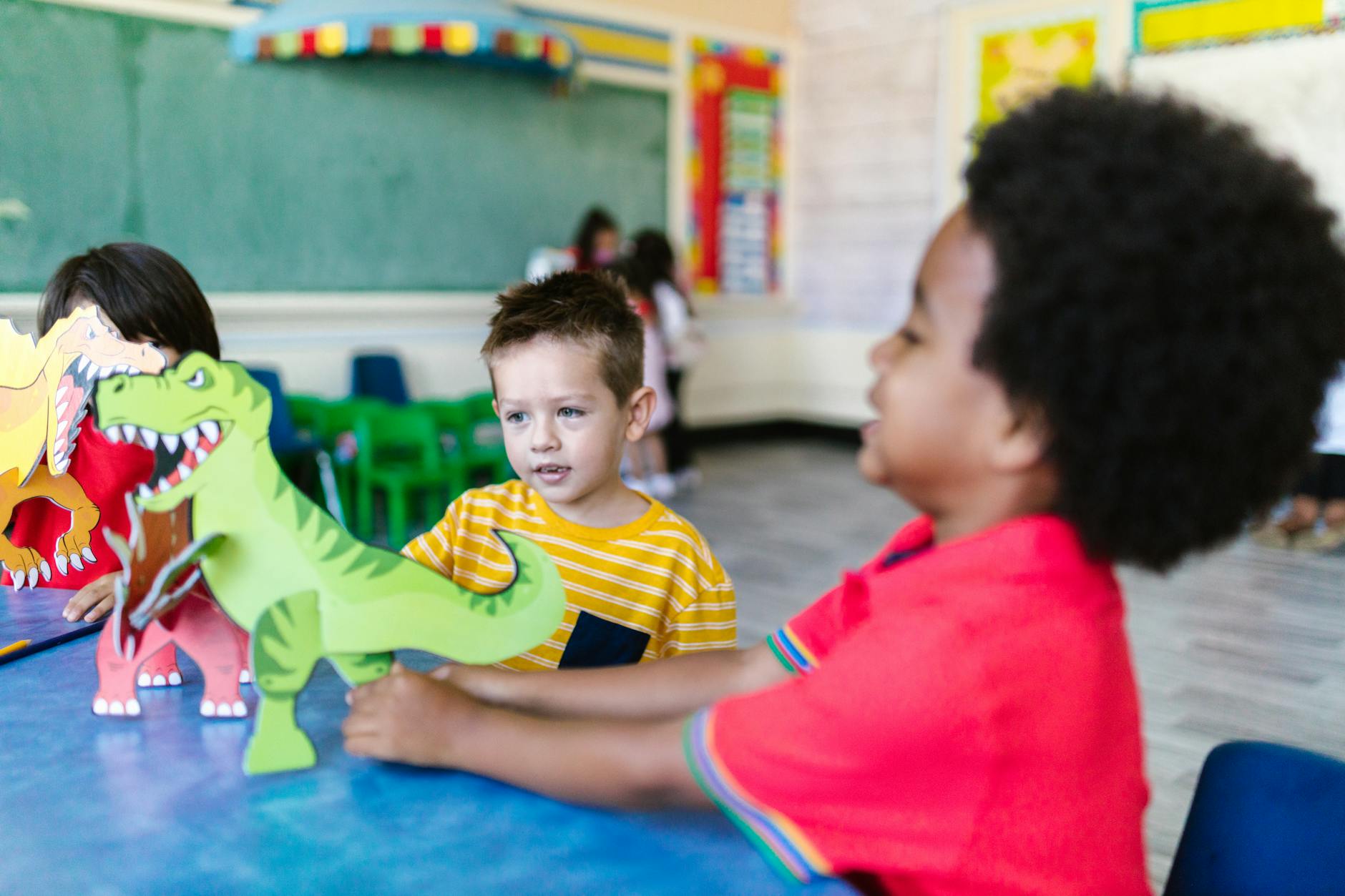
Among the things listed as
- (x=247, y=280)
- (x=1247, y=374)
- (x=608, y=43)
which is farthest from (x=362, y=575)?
(x=608, y=43)

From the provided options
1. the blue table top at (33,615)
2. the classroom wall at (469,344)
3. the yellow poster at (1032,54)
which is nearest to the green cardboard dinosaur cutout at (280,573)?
the blue table top at (33,615)

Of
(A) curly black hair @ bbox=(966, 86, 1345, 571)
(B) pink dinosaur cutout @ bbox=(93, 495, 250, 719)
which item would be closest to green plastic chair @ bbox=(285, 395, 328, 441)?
(B) pink dinosaur cutout @ bbox=(93, 495, 250, 719)

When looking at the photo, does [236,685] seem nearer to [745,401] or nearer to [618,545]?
[618,545]

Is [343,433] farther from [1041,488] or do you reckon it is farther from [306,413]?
[1041,488]

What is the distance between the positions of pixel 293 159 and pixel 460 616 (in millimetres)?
4466

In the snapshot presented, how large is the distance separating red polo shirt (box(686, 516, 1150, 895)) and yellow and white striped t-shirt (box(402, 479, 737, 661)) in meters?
0.54

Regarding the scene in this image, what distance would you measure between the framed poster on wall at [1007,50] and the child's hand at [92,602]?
4.98 m

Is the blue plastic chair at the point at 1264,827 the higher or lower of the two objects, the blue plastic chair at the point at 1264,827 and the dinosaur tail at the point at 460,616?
the lower

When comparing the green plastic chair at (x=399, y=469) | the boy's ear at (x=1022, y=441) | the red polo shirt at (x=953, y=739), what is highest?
the boy's ear at (x=1022, y=441)

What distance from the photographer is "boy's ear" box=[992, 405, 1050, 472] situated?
26.5 inches

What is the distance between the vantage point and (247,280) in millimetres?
4711

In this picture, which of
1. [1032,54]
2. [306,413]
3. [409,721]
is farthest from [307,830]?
[1032,54]

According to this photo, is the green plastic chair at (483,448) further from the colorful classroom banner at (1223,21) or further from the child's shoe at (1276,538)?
the colorful classroom banner at (1223,21)

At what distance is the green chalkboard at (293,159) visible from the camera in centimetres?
413
